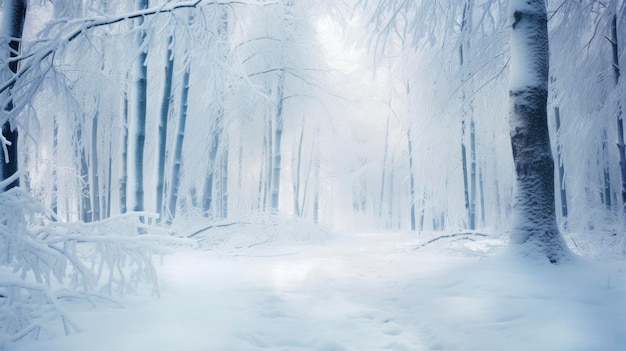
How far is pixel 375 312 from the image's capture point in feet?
12.8

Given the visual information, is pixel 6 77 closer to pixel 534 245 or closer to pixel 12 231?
pixel 12 231

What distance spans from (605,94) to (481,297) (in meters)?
7.51

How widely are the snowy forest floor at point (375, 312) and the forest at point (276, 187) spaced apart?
0.03 metres

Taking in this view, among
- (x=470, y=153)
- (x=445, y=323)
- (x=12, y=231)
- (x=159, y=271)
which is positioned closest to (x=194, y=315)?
(x=12, y=231)

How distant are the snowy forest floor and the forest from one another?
0.08ft

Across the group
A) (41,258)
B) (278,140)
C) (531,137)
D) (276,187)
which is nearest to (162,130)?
(278,140)

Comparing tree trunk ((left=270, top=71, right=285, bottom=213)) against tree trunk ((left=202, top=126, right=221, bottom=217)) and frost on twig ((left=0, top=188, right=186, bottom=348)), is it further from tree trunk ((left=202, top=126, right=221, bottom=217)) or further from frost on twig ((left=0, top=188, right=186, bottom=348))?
frost on twig ((left=0, top=188, right=186, bottom=348))

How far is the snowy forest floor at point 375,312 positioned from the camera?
8.64 ft

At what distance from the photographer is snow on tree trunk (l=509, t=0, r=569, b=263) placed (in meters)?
4.49

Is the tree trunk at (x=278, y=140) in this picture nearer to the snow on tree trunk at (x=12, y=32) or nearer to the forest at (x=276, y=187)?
the forest at (x=276, y=187)

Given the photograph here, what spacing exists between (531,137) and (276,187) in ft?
26.4

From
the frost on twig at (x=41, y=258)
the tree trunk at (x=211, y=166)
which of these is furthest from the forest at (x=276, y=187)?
the tree trunk at (x=211, y=166)

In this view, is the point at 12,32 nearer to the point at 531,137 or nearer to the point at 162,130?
the point at 162,130

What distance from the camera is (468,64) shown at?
22.2ft
